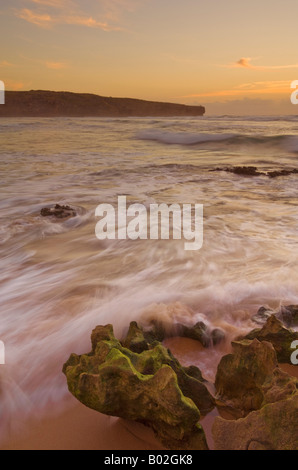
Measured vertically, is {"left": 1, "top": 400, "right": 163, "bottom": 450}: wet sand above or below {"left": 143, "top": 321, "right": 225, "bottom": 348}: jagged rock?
below

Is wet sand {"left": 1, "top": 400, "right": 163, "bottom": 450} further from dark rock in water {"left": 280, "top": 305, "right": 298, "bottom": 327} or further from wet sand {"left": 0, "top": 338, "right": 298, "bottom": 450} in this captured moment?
dark rock in water {"left": 280, "top": 305, "right": 298, "bottom": 327}

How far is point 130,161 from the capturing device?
11172 mm

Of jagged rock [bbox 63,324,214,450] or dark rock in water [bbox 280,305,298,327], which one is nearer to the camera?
jagged rock [bbox 63,324,214,450]

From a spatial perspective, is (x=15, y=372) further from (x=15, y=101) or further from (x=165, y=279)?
(x=15, y=101)

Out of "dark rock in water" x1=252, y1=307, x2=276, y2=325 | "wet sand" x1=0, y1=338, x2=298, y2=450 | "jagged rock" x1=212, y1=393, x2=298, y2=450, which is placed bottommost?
"wet sand" x1=0, y1=338, x2=298, y2=450

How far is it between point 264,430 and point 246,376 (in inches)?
14.8

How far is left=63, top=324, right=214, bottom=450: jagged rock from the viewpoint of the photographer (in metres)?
1.24

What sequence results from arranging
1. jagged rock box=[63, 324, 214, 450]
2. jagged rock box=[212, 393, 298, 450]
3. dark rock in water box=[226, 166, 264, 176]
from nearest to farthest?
jagged rock box=[212, 393, 298, 450], jagged rock box=[63, 324, 214, 450], dark rock in water box=[226, 166, 264, 176]

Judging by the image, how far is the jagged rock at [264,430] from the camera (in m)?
1.13
